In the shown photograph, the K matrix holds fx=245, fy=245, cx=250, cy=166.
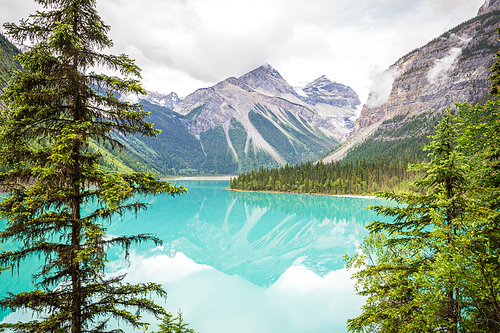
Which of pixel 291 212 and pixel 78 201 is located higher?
pixel 78 201

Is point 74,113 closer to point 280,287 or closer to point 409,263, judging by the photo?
Result: point 409,263

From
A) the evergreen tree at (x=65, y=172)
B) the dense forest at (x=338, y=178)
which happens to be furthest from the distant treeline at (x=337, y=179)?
the evergreen tree at (x=65, y=172)

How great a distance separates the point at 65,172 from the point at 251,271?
28.7m

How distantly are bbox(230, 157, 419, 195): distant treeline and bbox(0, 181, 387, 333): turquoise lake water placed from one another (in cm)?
4768

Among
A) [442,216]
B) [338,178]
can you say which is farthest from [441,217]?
[338,178]

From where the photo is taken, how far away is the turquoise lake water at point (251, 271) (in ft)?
62.1

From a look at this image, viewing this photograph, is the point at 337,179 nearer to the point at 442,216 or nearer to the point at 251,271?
the point at 251,271

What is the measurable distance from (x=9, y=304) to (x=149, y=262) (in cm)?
2978

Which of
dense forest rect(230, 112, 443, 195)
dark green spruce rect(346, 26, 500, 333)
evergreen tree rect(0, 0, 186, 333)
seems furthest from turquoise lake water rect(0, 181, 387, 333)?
dense forest rect(230, 112, 443, 195)

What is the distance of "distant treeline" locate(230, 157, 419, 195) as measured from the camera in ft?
345

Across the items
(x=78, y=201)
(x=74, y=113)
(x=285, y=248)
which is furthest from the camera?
(x=285, y=248)

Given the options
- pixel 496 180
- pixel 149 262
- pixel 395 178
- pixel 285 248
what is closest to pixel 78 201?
pixel 496 180

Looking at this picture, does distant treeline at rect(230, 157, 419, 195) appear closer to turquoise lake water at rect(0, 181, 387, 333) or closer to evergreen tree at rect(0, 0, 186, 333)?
turquoise lake water at rect(0, 181, 387, 333)

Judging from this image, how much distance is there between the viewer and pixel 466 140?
23.1 ft
